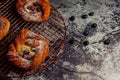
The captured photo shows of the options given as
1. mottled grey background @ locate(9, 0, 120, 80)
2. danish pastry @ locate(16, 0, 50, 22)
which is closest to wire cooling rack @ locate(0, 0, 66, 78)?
danish pastry @ locate(16, 0, 50, 22)

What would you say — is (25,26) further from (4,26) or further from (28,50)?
(28,50)

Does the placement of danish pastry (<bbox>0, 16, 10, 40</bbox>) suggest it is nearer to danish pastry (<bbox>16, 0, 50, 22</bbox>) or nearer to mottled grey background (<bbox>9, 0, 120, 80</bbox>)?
danish pastry (<bbox>16, 0, 50, 22</bbox>)

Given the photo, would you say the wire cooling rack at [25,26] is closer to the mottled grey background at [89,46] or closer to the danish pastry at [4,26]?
Answer: the danish pastry at [4,26]

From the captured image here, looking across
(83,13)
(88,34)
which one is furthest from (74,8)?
(88,34)

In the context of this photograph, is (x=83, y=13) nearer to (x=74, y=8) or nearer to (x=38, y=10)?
(x=74, y=8)

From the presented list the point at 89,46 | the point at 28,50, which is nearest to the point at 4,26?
the point at 28,50

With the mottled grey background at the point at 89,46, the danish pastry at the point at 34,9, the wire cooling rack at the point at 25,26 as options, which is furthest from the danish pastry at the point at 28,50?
the mottled grey background at the point at 89,46

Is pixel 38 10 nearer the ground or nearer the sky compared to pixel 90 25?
nearer the sky
